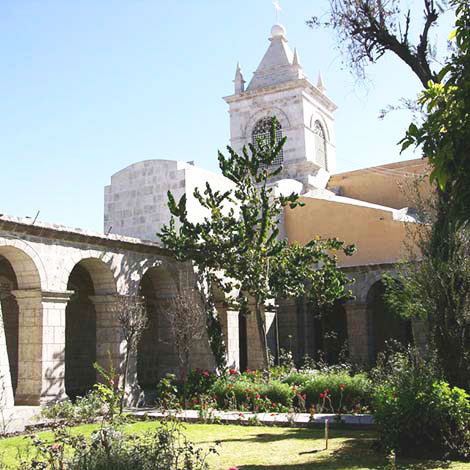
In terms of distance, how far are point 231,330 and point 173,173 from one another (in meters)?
4.93

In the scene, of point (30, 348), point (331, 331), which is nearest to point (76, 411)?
point (30, 348)

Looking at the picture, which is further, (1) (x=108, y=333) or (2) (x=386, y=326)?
(2) (x=386, y=326)

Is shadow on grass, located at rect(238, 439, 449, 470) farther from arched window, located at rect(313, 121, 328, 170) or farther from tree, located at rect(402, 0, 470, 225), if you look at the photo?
arched window, located at rect(313, 121, 328, 170)

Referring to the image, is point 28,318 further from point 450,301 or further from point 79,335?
point 450,301

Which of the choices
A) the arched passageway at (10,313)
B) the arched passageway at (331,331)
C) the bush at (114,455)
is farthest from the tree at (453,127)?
the arched passageway at (331,331)

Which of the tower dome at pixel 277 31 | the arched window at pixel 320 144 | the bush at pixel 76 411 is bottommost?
the bush at pixel 76 411

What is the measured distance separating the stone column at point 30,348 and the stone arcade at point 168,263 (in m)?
0.02

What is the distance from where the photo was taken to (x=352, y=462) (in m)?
6.74

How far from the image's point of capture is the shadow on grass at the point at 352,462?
21.0ft

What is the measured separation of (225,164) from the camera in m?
13.6

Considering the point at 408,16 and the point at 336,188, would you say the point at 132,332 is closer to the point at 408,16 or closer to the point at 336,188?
the point at 408,16

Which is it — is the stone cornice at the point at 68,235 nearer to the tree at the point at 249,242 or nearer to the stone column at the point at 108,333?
the tree at the point at 249,242

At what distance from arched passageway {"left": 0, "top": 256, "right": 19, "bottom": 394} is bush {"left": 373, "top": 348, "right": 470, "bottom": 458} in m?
9.19

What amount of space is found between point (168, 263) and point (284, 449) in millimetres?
7628
